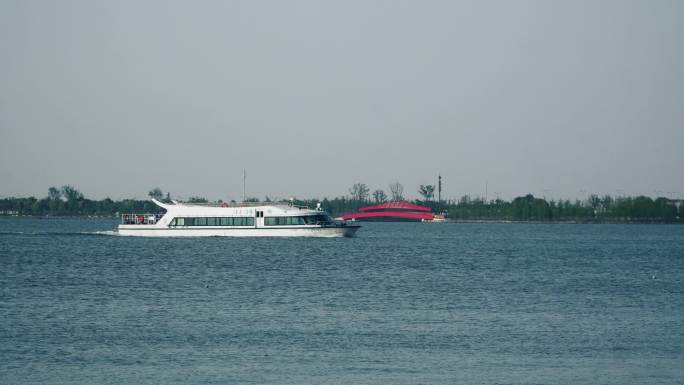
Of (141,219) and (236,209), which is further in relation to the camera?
(141,219)

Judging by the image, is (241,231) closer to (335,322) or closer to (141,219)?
(141,219)

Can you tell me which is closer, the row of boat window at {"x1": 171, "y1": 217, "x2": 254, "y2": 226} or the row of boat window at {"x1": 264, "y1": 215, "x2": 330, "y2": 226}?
the row of boat window at {"x1": 264, "y1": 215, "x2": 330, "y2": 226}

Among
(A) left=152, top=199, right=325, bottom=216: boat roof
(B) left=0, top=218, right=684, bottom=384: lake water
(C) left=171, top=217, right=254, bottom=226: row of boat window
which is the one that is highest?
(A) left=152, top=199, right=325, bottom=216: boat roof

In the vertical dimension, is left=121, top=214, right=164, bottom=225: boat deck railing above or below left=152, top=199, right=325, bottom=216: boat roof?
below

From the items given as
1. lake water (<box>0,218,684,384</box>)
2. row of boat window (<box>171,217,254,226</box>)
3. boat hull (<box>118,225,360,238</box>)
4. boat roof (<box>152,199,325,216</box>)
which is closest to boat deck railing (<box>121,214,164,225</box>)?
boat hull (<box>118,225,360,238</box>)

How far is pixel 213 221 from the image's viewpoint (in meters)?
114

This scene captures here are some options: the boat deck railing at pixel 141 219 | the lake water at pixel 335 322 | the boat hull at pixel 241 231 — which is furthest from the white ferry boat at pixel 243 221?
the lake water at pixel 335 322

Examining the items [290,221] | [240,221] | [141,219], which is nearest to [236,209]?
[240,221]

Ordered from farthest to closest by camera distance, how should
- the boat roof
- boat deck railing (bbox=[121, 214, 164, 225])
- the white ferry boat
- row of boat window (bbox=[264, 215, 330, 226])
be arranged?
boat deck railing (bbox=[121, 214, 164, 225]) < the boat roof < row of boat window (bbox=[264, 215, 330, 226]) < the white ferry boat

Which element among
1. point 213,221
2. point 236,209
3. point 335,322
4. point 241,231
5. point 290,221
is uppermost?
point 236,209

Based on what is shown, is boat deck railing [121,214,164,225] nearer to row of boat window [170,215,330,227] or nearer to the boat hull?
the boat hull

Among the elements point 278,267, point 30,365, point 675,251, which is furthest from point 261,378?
point 675,251

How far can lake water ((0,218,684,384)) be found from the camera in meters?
33.2

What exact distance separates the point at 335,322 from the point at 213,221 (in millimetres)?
71242
